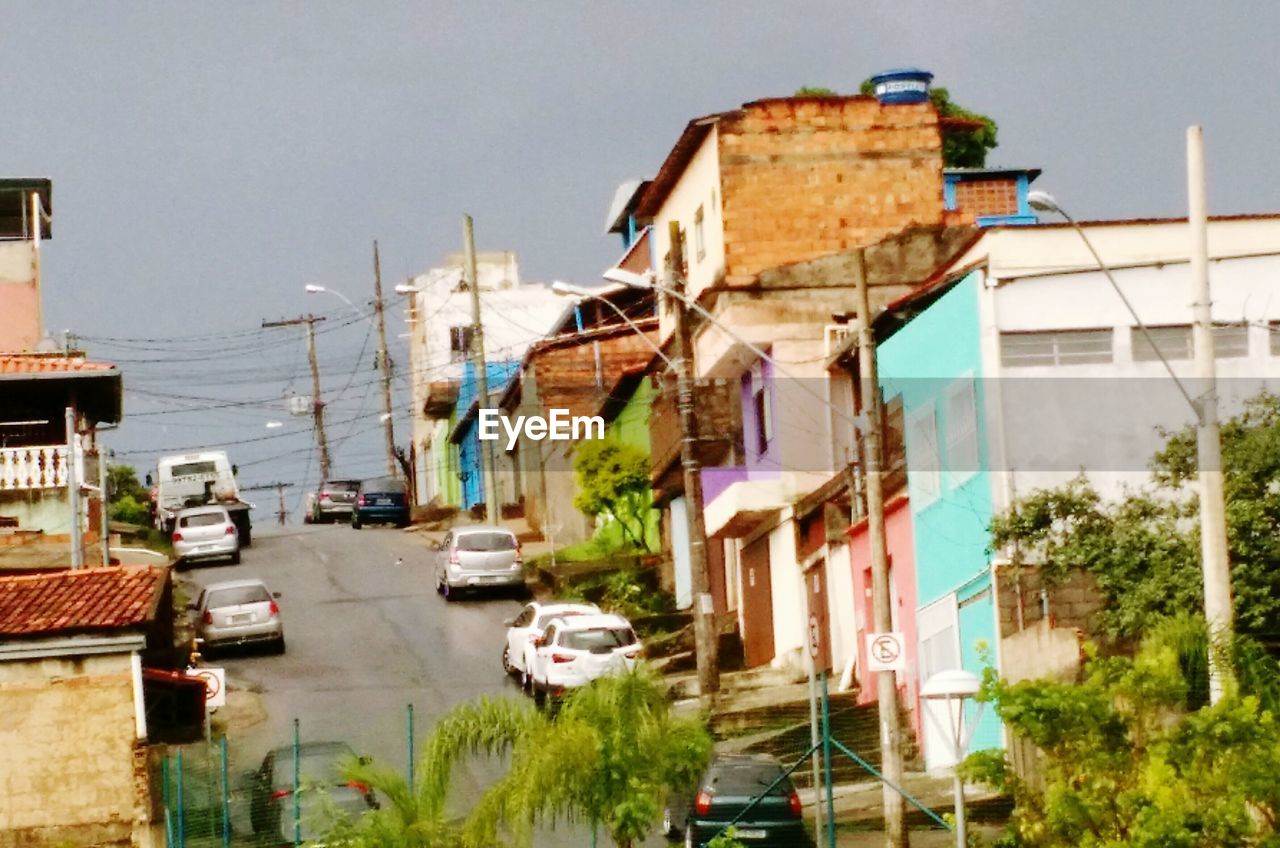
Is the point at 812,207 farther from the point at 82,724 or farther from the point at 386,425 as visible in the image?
the point at 386,425

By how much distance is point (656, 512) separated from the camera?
202 feet

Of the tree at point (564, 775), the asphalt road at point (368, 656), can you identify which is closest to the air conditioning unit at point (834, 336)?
the asphalt road at point (368, 656)

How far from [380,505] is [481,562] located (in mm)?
23065

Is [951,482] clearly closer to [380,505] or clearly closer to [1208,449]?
→ [1208,449]

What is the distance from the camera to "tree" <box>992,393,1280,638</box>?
31391 mm

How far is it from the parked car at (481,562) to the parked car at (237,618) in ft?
21.6

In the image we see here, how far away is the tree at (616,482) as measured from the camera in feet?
198

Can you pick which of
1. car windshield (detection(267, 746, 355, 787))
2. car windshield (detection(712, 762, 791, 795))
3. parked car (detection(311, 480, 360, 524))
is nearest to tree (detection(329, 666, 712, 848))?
car windshield (detection(712, 762, 791, 795))

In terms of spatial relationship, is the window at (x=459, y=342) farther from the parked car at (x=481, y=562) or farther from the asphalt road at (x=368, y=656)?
the parked car at (x=481, y=562)

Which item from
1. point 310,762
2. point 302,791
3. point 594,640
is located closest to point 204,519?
point 594,640

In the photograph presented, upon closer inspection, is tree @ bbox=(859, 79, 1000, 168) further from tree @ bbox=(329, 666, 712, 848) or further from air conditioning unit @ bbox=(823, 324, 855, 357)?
tree @ bbox=(329, 666, 712, 848)

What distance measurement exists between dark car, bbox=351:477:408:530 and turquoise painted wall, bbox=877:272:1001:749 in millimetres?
39477

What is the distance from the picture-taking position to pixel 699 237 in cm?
5453

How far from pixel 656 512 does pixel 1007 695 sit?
37995 millimetres
